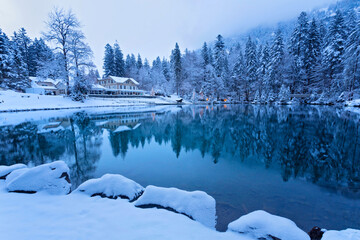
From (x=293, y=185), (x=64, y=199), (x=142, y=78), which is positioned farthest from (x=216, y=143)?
(x=142, y=78)

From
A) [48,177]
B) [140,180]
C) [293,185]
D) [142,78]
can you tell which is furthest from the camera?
[142,78]

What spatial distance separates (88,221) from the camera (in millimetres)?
2971

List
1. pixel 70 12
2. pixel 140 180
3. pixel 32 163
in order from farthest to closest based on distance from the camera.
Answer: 1. pixel 70 12
2. pixel 32 163
3. pixel 140 180

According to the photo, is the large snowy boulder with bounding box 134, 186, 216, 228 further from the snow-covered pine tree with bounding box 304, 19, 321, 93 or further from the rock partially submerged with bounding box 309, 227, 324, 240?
the snow-covered pine tree with bounding box 304, 19, 321, 93

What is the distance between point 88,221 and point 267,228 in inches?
121

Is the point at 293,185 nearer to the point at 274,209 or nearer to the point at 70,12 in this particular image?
the point at 274,209

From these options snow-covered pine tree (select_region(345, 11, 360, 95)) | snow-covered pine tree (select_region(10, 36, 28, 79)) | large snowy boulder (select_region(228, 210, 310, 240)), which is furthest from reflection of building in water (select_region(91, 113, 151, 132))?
snow-covered pine tree (select_region(345, 11, 360, 95))

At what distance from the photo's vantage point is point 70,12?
33438mm

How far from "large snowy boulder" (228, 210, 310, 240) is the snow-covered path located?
19cm

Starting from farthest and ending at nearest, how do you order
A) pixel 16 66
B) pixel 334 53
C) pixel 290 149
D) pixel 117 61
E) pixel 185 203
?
pixel 117 61, pixel 334 53, pixel 16 66, pixel 290 149, pixel 185 203

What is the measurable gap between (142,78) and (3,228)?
250 ft

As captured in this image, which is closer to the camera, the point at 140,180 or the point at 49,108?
the point at 140,180

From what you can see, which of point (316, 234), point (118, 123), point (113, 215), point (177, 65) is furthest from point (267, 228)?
point (177, 65)

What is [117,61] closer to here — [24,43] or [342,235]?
[24,43]
